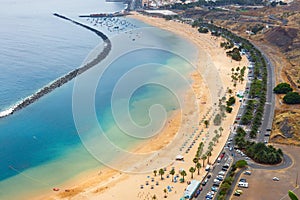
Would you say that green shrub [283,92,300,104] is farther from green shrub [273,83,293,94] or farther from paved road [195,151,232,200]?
paved road [195,151,232,200]

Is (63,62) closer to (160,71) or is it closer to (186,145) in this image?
(160,71)

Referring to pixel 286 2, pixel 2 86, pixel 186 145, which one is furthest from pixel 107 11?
pixel 186 145

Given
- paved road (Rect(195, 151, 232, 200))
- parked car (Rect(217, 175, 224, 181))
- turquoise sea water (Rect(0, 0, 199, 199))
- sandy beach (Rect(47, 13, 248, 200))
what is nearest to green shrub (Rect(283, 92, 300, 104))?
sandy beach (Rect(47, 13, 248, 200))

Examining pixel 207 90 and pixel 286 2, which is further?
pixel 286 2

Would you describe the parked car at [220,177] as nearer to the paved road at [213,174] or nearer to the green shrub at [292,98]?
the paved road at [213,174]

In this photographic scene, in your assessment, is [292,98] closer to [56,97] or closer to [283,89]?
[283,89]

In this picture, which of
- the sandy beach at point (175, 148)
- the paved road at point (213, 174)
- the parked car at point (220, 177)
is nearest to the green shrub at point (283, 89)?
the sandy beach at point (175, 148)
